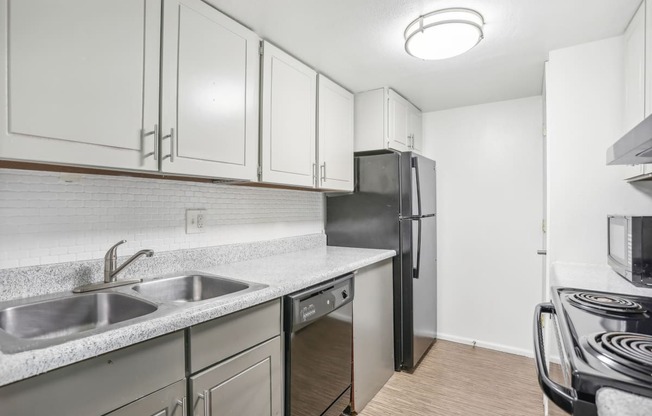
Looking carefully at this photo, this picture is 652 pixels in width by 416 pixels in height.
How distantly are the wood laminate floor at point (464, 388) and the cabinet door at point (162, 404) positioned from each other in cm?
138

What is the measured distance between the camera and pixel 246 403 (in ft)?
3.94

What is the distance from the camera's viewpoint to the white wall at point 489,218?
111 inches

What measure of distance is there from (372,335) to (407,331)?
18.4 inches

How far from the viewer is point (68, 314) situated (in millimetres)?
1191

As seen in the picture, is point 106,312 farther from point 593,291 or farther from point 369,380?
point 593,291

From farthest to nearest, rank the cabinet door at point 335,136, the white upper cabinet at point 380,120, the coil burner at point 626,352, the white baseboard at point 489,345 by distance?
1. the white baseboard at point 489,345
2. the white upper cabinet at point 380,120
3. the cabinet door at point 335,136
4. the coil burner at point 626,352

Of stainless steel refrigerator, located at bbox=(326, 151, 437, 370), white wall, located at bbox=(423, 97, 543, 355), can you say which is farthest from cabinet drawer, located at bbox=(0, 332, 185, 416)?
white wall, located at bbox=(423, 97, 543, 355)

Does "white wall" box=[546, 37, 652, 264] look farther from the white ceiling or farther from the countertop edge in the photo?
the countertop edge

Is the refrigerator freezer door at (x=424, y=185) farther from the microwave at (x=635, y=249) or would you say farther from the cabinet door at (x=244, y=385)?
the cabinet door at (x=244, y=385)

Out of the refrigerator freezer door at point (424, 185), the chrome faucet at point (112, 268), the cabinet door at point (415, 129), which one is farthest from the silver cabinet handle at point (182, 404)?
the cabinet door at point (415, 129)

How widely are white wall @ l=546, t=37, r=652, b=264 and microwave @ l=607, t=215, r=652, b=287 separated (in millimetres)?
279

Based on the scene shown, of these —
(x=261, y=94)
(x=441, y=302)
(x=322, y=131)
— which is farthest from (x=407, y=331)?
(x=261, y=94)

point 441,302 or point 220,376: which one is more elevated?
point 220,376

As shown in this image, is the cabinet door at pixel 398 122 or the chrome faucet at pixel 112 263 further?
the cabinet door at pixel 398 122
